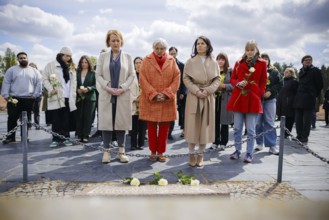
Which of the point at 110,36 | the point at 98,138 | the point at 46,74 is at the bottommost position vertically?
the point at 98,138

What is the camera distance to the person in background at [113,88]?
215 inches

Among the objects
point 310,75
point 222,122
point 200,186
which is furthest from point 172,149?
point 310,75

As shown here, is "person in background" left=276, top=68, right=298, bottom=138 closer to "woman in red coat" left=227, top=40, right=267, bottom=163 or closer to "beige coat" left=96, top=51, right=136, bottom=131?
"woman in red coat" left=227, top=40, right=267, bottom=163

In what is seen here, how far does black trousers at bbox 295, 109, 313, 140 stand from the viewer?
8110 millimetres

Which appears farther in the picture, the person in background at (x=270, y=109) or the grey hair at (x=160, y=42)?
the person in background at (x=270, y=109)

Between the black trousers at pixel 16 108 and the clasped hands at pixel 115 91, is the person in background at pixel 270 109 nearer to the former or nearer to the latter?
the clasped hands at pixel 115 91

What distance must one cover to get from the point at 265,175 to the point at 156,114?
206cm

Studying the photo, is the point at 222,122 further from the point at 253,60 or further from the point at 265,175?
the point at 265,175

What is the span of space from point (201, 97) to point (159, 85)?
781 millimetres

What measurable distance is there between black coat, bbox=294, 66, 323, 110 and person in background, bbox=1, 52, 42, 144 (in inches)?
264

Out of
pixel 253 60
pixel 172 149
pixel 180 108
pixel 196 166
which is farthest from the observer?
pixel 180 108

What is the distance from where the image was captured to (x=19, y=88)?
23.4 feet

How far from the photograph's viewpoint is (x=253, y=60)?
228 inches

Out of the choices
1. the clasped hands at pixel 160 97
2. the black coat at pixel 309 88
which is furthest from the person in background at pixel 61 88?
the black coat at pixel 309 88
